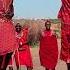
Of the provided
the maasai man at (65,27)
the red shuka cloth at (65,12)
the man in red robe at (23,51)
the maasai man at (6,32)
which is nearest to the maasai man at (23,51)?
the man in red robe at (23,51)

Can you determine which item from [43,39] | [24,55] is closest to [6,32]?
[43,39]

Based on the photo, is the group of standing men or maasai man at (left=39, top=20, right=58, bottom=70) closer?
the group of standing men

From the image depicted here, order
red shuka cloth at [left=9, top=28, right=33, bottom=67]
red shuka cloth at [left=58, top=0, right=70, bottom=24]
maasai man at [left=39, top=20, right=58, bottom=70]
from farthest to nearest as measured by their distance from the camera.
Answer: red shuka cloth at [left=9, top=28, right=33, bottom=67] < maasai man at [left=39, top=20, right=58, bottom=70] < red shuka cloth at [left=58, top=0, right=70, bottom=24]

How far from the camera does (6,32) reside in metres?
10.3

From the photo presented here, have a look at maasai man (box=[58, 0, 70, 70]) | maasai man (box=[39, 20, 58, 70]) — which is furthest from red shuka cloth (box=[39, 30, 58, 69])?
maasai man (box=[58, 0, 70, 70])

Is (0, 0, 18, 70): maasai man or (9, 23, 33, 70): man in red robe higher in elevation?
(0, 0, 18, 70): maasai man

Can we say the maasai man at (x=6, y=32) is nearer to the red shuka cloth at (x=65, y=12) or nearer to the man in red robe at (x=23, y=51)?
the red shuka cloth at (x=65, y=12)

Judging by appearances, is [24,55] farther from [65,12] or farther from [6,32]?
[6,32]

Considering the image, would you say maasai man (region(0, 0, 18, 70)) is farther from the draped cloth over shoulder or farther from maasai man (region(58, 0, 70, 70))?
maasai man (region(58, 0, 70, 70))

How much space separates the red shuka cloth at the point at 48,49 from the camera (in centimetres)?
1672

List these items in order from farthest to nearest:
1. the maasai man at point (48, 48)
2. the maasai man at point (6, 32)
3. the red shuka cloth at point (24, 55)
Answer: the red shuka cloth at point (24, 55), the maasai man at point (48, 48), the maasai man at point (6, 32)

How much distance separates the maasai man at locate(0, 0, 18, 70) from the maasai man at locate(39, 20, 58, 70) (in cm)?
629

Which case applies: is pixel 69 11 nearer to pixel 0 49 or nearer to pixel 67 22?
pixel 67 22

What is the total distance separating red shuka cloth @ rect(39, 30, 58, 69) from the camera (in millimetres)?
16719
